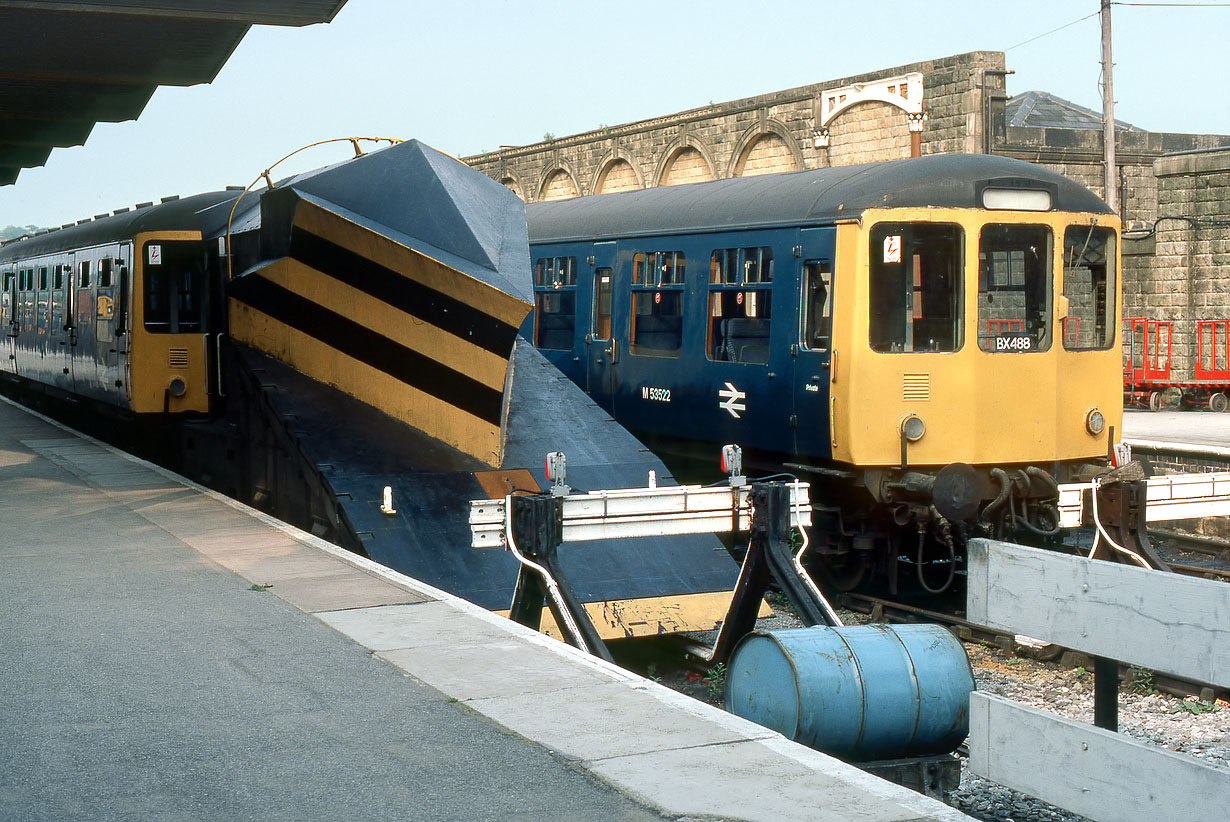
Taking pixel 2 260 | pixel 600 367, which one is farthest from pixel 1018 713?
pixel 2 260

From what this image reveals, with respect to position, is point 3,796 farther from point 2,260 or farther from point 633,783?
point 2,260

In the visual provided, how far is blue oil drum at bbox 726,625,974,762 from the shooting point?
621 cm

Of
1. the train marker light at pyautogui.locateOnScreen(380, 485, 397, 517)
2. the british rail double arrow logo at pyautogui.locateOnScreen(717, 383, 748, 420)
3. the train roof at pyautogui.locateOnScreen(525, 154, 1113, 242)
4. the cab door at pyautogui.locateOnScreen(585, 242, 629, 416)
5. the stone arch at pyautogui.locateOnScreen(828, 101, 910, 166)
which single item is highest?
the stone arch at pyautogui.locateOnScreen(828, 101, 910, 166)

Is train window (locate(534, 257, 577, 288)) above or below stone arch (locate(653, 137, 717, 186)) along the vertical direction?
below

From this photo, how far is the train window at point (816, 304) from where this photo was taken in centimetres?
1116

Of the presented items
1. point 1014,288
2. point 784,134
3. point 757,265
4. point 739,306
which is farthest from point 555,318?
point 784,134

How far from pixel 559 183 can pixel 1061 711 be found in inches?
1391

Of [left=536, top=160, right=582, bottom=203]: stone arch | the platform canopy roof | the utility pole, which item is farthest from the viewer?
[left=536, top=160, right=582, bottom=203]: stone arch

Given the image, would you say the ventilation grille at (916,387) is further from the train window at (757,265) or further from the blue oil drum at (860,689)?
the blue oil drum at (860,689)

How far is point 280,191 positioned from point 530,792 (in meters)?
6.88

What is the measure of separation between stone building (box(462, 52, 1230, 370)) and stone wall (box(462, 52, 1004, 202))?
0.03 meters

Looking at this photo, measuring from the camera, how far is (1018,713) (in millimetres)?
5117

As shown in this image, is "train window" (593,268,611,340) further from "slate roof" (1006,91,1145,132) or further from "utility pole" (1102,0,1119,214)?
"slate roof" (1006,91,1145,132)

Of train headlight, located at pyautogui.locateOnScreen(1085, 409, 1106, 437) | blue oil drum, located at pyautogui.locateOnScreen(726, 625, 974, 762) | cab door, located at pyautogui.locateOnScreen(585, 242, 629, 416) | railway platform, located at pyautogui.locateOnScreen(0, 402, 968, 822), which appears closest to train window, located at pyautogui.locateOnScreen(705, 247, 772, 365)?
cab door, located at pyautogui.locateOnScreen(585, 242, 629, 416)
